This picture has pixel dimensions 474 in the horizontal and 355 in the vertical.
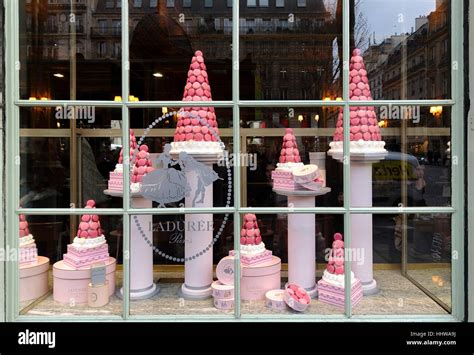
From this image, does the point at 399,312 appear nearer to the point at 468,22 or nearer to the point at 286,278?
the point at 286,278

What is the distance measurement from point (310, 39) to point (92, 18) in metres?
2.44

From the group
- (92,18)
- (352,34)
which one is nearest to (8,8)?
(92,18)

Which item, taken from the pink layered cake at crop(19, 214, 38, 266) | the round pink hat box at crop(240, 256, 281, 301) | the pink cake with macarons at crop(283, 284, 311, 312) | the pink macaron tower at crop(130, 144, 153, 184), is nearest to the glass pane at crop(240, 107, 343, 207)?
the round pink hat box at crop(240, 256, 281, 301)

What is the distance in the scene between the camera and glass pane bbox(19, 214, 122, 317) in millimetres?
3570

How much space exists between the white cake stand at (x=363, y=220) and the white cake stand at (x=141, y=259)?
6.29 feet

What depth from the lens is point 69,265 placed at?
3887 mm

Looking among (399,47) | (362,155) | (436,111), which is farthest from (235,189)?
(399,47)

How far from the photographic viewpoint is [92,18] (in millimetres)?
4449

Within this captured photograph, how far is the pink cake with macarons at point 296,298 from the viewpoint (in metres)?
3.49

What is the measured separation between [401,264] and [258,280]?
178cm
